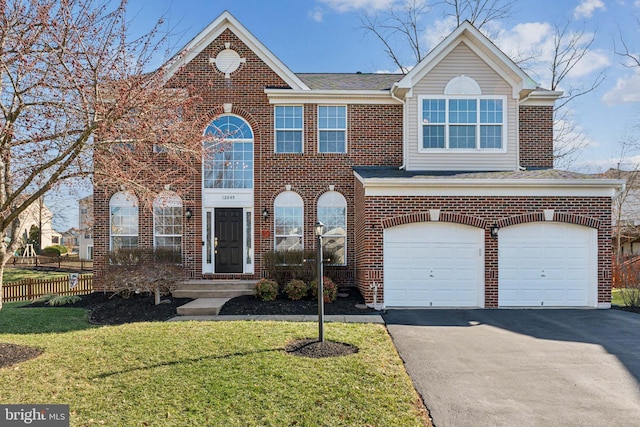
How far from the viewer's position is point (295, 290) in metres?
10.9

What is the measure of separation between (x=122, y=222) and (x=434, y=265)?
396 inches

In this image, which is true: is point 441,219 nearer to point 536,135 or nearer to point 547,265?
point 547,265

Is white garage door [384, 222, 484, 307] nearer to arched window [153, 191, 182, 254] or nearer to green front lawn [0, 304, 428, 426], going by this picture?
green front lawn [0, 304, 428, 426]

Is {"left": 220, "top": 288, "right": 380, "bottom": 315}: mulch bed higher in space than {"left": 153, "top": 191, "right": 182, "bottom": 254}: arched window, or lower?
lower

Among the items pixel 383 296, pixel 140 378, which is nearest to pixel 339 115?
pixel 383 296

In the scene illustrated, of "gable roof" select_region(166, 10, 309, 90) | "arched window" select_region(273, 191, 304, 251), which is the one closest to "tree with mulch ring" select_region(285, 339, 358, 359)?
"arched window" select_region(273, 191, 304, 251)

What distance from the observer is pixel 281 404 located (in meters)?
4.67

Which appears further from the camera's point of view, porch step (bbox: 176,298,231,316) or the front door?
the front door

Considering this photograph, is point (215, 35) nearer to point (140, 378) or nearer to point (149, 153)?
point (149, 153)

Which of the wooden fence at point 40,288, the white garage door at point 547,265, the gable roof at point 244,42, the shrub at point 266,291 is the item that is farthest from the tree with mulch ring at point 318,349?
the wooden fence at point 40,288

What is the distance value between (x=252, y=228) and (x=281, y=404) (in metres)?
8.80

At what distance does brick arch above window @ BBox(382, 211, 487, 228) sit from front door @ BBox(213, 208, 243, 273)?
16.7 ft

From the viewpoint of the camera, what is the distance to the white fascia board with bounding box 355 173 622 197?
10570 millimetres

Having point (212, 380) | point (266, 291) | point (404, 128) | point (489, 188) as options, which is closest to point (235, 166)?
point (266, 291)
